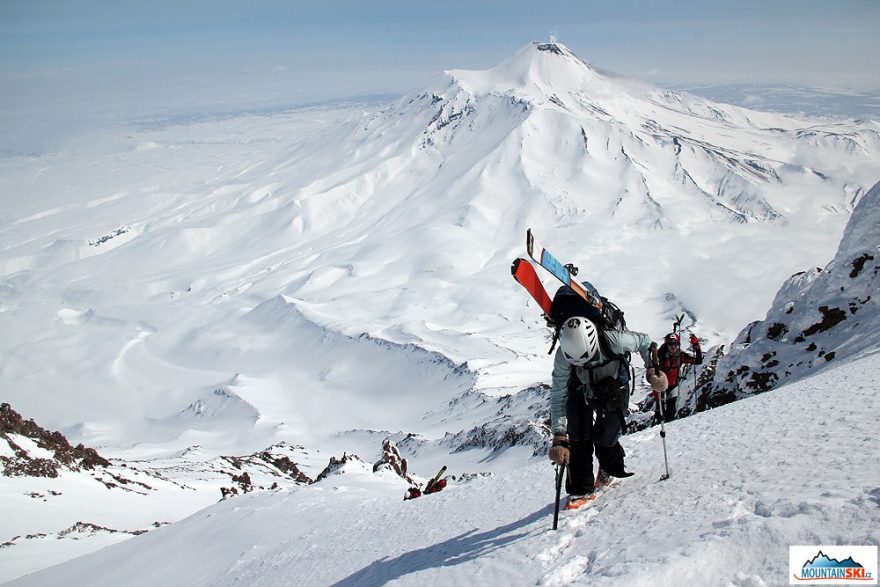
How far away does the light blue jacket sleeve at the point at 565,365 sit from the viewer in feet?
17.7

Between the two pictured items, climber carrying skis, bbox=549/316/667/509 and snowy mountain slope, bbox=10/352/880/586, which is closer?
snowy mountain slope, bbox=10/352/880/586

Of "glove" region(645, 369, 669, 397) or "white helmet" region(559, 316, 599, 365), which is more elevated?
"white helmet" region(559, 316, 599, 365)

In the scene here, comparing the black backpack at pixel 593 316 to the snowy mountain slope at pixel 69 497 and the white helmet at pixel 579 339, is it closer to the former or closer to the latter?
the white helmet at pixel 579 339

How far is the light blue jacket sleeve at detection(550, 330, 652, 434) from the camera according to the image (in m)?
5.38

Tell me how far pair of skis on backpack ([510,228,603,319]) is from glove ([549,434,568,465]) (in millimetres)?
1139

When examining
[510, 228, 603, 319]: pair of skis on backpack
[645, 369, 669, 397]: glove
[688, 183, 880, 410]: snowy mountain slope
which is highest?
[688, 183, 880, 410]: snowy mountain slope

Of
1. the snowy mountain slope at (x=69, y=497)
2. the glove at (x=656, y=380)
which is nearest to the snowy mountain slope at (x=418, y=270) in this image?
A: the snowy mountain slope at (x=69, y=497)

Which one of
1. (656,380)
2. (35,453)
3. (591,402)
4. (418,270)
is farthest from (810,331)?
(418,270)

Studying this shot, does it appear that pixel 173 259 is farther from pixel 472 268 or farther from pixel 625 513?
pixel 625 513

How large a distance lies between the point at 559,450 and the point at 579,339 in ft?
3.43

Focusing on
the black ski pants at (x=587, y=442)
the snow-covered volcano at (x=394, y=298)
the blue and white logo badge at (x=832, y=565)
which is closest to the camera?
the blue and white logo badge at (x=832, y=565)

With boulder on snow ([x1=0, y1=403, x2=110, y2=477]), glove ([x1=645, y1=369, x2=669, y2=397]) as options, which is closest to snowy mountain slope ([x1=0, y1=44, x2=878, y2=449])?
boulder on snow ([x1=0, y1=403, x2=110, y2=477])

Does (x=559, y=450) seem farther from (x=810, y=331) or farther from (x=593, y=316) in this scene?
(x=810, y=331)

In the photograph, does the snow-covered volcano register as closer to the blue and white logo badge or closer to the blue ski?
the blue ski
